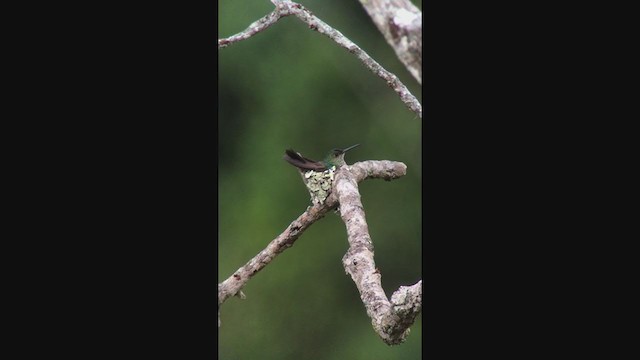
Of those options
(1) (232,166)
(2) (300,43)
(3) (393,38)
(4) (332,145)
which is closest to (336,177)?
(4) (332,145)

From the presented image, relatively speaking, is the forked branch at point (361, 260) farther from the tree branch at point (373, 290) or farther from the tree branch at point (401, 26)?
the tree branch at point (401, 26)

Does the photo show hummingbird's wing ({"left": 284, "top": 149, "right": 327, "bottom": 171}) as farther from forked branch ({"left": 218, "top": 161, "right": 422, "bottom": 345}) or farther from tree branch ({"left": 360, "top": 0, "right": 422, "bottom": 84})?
tree branch ({"left": 360, "top": 0, "right": 422, "bottom": 84})

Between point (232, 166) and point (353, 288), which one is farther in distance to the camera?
point (353, 288)

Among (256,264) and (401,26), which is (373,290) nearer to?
(256,264)

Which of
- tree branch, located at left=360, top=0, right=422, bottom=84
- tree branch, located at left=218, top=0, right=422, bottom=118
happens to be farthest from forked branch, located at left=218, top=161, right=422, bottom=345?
tree branch, located at left=360, top=0, right=422, bottom=84

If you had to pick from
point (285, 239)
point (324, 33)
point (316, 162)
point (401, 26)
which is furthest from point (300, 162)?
point (401, 26)

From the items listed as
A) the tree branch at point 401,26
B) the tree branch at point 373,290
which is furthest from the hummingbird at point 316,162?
the tree branch at point 401,26

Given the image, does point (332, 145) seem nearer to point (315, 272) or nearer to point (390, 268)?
point (390, 268)
